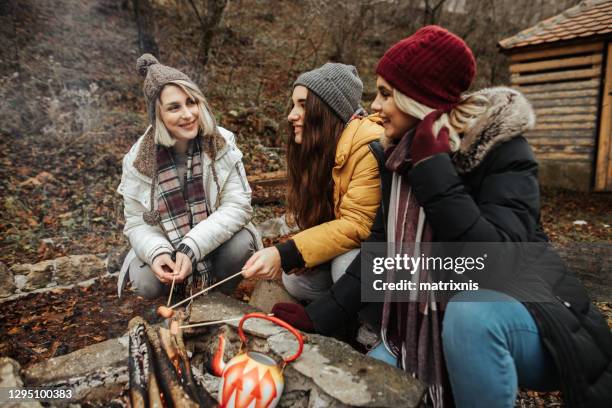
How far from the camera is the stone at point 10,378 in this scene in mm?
1538

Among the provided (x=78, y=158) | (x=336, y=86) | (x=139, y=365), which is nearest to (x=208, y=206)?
(x=336, y=86)

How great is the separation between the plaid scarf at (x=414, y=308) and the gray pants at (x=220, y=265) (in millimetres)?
1159

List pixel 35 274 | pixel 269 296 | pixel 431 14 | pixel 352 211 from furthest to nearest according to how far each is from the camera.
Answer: pixel 431 14, pixel 35 274, pixel 269 296, pixel 352 211

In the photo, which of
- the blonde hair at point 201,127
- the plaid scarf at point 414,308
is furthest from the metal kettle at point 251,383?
the blonde hair at point 201,127

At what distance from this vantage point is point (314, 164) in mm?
2561

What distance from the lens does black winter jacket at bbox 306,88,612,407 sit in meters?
1.47

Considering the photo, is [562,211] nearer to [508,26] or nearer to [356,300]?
[356,300]

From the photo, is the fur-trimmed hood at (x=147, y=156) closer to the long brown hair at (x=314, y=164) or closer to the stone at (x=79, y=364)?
the long brown hair at (x=314, y=164)

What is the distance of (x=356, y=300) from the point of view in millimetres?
2111

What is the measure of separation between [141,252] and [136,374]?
1.06 metres

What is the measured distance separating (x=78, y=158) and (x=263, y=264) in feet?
16.7

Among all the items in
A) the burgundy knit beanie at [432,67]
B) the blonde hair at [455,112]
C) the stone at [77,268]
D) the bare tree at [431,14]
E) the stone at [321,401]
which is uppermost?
the bare tree at [431,14]

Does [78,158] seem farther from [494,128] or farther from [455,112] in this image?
[494,128]

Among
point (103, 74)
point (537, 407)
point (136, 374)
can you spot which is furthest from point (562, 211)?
point (103, 74)
